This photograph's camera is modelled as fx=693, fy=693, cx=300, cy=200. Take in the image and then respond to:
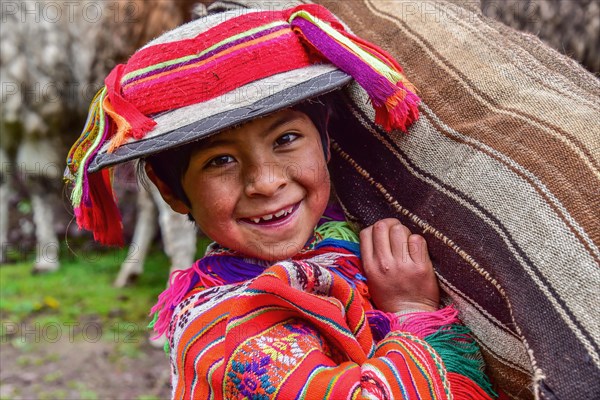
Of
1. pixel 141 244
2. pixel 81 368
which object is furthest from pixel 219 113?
pixel 141 244

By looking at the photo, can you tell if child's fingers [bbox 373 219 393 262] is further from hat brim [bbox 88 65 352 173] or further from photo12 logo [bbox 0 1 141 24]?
photo12 logo [bbox 0 1 141 24]

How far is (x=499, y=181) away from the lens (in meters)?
1.28

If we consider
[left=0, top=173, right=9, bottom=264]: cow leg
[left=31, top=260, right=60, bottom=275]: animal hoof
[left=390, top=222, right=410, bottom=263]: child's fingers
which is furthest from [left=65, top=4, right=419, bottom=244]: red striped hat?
[left=0, top=173, right=9, bottom=264]: cow leg

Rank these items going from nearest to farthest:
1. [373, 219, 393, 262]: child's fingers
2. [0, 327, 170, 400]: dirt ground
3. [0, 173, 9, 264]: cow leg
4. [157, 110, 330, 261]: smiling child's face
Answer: [157, 110, 330, 261]: smiling child's face
[373, 219, 393, 262]: child's fingers
[0, 327, 170, 400]: dirt ground
[0, 173, 9, 264]: cow leg

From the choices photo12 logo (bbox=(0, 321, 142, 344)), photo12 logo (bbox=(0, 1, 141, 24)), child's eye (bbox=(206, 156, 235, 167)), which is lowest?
photo12 logo (bbox=(0, 321, 142, 344))

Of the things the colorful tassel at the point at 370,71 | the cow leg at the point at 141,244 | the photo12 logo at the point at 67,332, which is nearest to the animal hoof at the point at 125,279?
the cow leg at the point at 141,244

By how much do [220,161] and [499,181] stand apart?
54 centimetres

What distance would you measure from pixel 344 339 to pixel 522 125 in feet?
1.72

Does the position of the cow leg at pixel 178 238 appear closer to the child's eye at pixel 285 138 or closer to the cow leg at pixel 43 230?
the cow leg at pixel 43 230

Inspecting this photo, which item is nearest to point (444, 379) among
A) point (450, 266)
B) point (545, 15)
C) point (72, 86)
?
point (450, 266)

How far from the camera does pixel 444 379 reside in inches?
48.2

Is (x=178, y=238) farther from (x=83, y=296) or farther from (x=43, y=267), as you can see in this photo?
(x=43, y=267)

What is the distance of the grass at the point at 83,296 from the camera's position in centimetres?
373

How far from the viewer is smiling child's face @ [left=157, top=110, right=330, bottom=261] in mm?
1359
